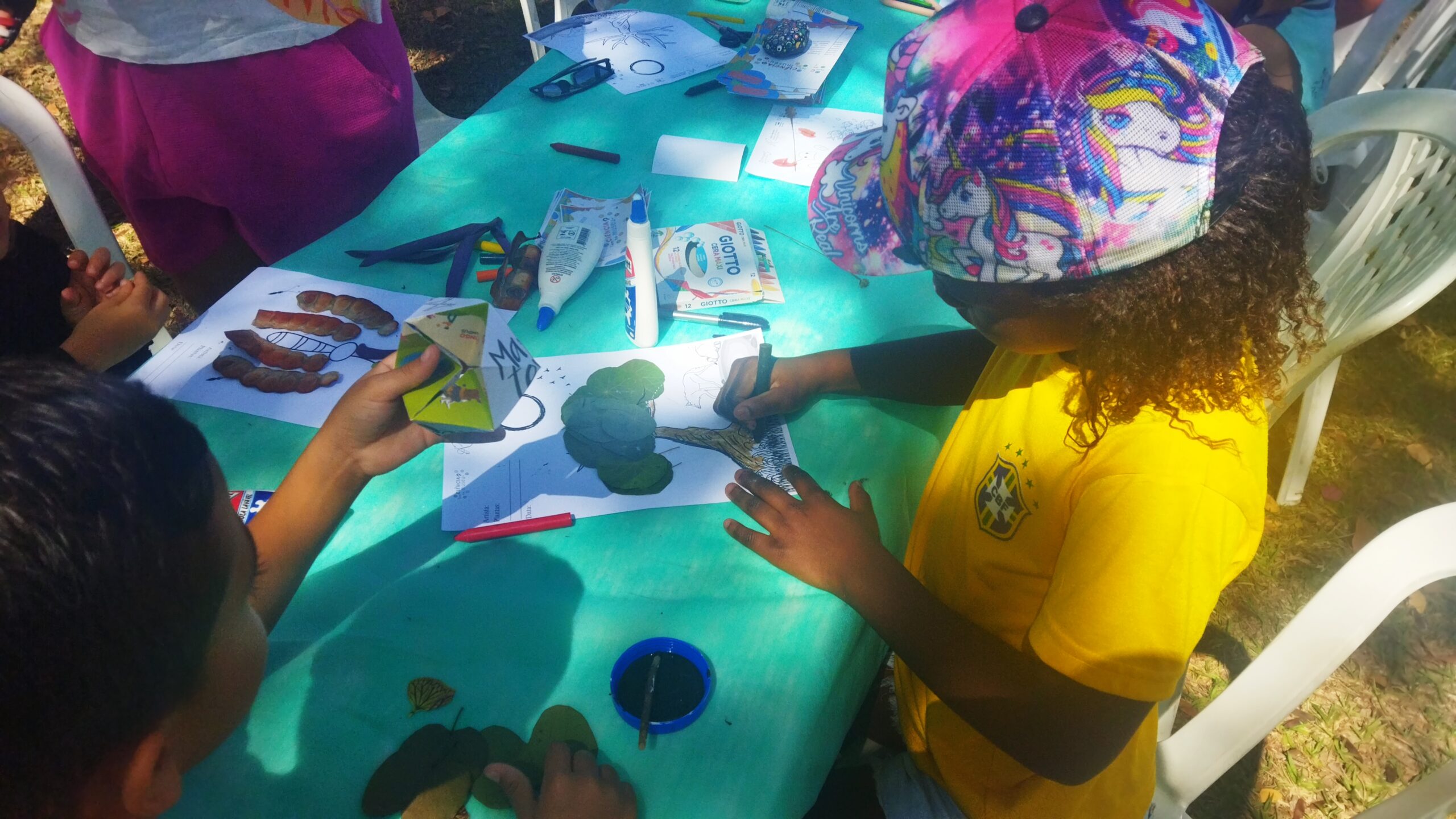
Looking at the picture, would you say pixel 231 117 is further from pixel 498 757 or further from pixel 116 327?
pixel 498 757

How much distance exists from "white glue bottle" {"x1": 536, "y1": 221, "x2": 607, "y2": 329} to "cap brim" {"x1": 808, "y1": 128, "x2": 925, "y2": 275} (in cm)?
43

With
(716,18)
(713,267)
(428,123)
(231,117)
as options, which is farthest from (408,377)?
(428,123)

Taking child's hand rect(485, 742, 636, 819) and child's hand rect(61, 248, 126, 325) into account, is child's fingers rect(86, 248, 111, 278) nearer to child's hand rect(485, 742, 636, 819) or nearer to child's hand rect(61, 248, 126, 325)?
child's hand rect(61, 248, 126, 325)

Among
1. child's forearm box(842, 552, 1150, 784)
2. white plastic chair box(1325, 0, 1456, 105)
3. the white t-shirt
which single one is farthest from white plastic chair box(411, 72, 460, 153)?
white plastic chair box(1325, 0, 1456, 105)

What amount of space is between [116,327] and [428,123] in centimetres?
123

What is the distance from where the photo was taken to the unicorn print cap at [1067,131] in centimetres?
79

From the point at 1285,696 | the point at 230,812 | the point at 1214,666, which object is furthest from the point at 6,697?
the point at 1214,666

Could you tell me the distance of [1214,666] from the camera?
191cm

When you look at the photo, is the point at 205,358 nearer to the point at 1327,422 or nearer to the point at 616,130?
the point at 616,130

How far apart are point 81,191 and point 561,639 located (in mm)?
1462

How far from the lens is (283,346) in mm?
1284

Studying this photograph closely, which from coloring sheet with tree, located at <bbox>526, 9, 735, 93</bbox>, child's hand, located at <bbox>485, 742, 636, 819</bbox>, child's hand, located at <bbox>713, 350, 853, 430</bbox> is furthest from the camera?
coloring sheet with tree, located at <bbox>526, 9, 735, 93</bbox>

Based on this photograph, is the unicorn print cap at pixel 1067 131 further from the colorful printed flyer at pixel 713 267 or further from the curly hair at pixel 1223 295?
the colorful printed flyer at pixel 713 267

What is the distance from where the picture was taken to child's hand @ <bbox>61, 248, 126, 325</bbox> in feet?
4.69
